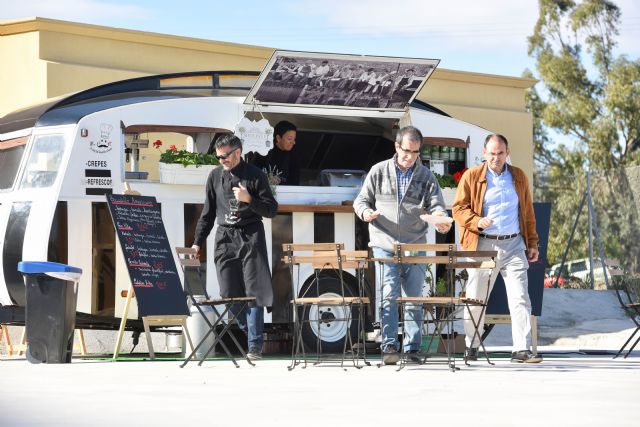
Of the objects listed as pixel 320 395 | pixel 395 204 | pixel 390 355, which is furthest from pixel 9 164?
pixel 320 395

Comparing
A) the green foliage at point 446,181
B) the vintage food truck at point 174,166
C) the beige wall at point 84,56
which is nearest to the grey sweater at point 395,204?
the vintage food truck at point 174,166

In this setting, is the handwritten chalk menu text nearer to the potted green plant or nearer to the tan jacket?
the potted green plant

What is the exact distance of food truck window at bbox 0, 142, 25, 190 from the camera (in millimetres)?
11891

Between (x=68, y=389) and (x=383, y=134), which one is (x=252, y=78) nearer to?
(x=383, y=134)

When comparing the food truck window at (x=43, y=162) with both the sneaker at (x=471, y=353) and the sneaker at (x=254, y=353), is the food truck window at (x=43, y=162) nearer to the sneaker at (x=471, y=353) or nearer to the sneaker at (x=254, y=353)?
the sneaker at (x=254, y=353)

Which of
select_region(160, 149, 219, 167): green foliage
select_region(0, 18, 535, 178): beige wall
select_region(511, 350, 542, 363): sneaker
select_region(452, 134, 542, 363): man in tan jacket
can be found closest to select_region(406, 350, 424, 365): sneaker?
select_region(452, 134, 542, 363): man in tan jacket

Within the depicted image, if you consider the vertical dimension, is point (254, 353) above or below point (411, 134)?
below

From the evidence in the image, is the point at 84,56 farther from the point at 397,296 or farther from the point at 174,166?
the point at 397,296

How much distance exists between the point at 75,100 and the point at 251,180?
2286 millimetres

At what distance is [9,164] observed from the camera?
12.1m

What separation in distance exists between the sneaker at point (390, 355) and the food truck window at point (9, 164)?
3.85 meters

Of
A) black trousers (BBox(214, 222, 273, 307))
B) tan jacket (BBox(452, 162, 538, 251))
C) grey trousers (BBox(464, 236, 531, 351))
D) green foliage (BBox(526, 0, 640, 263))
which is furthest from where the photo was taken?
green foliage (BBox(526, 0, 640, 263))

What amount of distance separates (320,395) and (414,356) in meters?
2.73

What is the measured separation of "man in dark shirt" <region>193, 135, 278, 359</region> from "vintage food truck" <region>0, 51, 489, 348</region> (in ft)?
1.05
